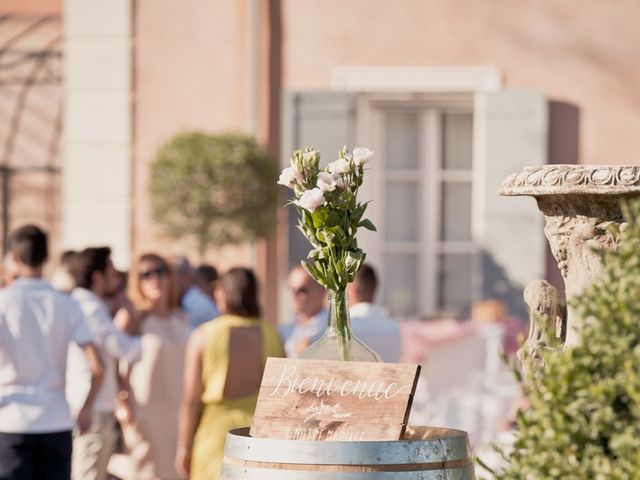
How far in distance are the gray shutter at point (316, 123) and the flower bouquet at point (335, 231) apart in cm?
794

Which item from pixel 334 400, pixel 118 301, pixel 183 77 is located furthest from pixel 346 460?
pixel 183 77

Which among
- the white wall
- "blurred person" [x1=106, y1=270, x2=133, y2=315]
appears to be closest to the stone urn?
"blurred person" [x1=106, y1=270, x2=133, y2=315]

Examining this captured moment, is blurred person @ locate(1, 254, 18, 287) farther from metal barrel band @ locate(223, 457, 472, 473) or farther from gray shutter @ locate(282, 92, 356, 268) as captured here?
gray shutter @ locate(282, 92, 356, 268)

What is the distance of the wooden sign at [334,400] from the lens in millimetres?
3338

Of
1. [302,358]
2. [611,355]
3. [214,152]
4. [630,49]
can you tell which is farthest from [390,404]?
[630,49]

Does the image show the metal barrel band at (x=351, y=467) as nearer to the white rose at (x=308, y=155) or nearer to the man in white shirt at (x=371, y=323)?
the white rose at (x=308, y=155)

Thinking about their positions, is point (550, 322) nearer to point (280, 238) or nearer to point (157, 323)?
point (157, 323)

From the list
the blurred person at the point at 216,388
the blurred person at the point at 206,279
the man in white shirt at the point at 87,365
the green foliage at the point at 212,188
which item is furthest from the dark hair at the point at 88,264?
the green foliage at the point at 212,188

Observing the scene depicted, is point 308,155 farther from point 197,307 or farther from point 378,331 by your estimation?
point 197,307

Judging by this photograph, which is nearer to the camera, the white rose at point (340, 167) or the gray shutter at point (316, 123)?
the white rose at point (340, 167)

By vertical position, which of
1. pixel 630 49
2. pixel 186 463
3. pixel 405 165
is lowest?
pixel 186 463

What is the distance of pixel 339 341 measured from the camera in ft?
12.5

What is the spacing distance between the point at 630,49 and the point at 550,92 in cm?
66

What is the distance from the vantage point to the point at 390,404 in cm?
334
